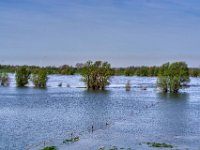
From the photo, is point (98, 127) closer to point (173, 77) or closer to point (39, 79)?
point (173, 77)

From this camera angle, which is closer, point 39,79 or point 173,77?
point 173,77

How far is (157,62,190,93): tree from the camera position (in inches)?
4867

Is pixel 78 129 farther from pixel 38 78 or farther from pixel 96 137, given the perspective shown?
pixel 38 78

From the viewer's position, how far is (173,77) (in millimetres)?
122875

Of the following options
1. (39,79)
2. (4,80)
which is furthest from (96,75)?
(4,80)

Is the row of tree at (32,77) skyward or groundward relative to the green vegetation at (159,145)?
skyward

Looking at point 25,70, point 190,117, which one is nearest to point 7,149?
point 190,117

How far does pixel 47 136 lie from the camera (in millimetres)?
43594

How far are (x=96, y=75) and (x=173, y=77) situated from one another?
82.6 ft

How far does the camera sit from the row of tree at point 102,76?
4889 inches

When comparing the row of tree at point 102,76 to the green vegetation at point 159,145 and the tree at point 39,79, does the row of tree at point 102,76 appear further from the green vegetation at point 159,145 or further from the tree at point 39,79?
the green vegetation at point 159,145

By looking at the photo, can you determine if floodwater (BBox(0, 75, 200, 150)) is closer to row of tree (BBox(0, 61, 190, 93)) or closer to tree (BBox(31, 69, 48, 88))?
row of tree (BBox(0, 61, 190, 93))

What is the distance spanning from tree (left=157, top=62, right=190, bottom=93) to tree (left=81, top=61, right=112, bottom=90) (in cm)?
1832

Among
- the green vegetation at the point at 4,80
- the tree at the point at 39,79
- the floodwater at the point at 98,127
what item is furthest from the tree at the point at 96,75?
the floodwater at the point at 98,127
